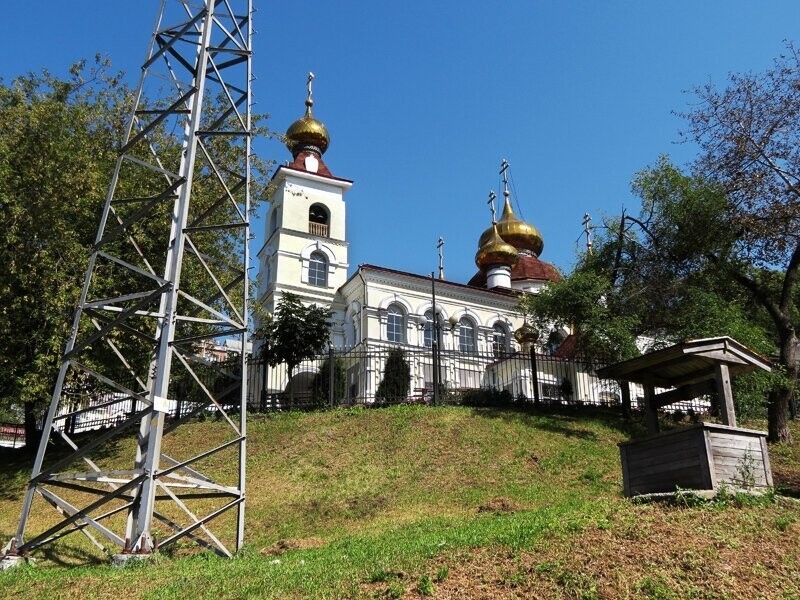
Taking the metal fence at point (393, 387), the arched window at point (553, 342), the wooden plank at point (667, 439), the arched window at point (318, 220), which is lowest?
the wooden plank at point (667, 439)

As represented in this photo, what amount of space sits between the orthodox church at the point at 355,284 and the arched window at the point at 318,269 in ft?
0.16

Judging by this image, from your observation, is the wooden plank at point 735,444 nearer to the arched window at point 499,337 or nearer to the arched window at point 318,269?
the arched window at point 499,337

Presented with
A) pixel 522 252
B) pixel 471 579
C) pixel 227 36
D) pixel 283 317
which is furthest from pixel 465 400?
pixel 522 252

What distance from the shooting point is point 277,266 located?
1296 inches

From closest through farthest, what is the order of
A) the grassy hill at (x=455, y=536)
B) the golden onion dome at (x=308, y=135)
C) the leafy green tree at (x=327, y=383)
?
the grassy hill at (x=455, y=536)
the leafy green tree at (x=327, y=383)
the golden onion dome at (x=308, y=135)

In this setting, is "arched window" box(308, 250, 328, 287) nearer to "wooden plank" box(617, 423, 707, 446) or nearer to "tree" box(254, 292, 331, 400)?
"tree" box(254, 292, 331, 400)

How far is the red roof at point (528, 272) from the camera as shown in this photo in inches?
1578

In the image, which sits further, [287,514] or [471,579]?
[287,514]

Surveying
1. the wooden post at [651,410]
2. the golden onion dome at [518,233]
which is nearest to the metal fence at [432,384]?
the wooden post at [651,410]

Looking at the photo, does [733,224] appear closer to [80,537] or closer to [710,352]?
[710,352]

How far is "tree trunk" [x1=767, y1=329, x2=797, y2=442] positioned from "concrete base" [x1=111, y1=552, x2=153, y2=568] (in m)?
15.5

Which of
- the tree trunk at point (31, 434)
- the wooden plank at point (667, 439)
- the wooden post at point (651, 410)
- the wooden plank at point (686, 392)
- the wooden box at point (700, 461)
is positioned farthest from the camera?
the tree trunk at point (31, 434)

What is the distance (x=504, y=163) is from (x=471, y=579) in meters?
40.0

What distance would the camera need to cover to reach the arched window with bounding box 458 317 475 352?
107ft
